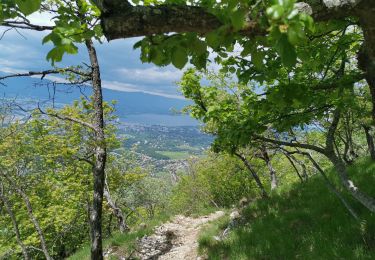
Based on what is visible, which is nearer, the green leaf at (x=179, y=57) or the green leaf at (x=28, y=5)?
the green leaf at (x=28, y=5)

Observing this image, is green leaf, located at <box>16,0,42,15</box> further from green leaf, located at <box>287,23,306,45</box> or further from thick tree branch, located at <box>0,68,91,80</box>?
thick tree branch, located at <box>0,68,91,80</box>

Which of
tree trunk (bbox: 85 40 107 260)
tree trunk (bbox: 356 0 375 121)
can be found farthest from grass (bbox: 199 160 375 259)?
tree trunk (bbox: 356 0 375 121)

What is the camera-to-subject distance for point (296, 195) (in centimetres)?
1544

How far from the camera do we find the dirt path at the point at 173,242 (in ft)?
47.3

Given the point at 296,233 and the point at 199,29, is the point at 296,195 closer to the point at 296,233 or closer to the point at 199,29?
the point at 296,233

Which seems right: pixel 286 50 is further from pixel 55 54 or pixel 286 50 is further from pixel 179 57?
pixel 55 54

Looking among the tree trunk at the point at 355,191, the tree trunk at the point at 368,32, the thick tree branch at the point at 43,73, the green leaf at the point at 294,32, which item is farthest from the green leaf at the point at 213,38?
the thick tree branch at the point at 43,73

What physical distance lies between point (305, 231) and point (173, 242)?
27.8 feet

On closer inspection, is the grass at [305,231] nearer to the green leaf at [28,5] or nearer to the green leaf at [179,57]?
the green leaf at [179,57]

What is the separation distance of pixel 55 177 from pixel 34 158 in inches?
103

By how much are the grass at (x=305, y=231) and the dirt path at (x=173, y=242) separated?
3.85 ft

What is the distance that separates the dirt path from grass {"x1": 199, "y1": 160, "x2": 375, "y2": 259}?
3.85 ft

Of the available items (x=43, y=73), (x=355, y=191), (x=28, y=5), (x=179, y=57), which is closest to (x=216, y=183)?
(x=43, y=73)

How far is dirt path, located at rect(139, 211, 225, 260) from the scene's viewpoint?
47.3 ft
